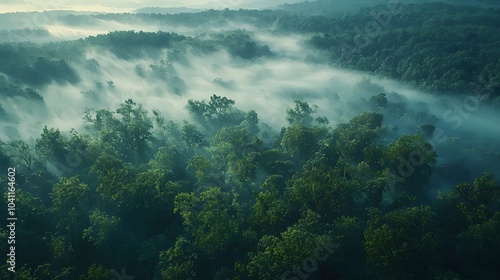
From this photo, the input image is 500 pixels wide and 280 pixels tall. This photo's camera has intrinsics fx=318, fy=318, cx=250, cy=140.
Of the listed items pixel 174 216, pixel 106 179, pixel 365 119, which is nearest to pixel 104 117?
pixel 106 179

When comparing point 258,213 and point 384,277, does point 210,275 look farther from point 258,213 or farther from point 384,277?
point 384,277

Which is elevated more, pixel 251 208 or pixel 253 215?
pixel 251 208

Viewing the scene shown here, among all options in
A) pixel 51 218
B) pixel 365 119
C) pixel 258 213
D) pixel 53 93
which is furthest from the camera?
pixel 53 93

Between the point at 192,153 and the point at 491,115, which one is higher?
the point at 192,153

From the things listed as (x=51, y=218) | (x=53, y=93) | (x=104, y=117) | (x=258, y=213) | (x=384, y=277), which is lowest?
(x=384, y=277)

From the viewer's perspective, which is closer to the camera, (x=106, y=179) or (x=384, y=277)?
(x=384, y=277)

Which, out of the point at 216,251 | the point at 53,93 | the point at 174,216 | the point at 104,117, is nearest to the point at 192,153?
the point at 104,117

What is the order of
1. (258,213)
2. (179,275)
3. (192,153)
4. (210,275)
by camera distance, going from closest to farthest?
1. (179,275)
2. (210,275)
3. (258,213)
4. (192,153)

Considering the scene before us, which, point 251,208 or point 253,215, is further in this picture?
point 251,208

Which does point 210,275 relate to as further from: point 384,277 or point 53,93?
point 53,93
